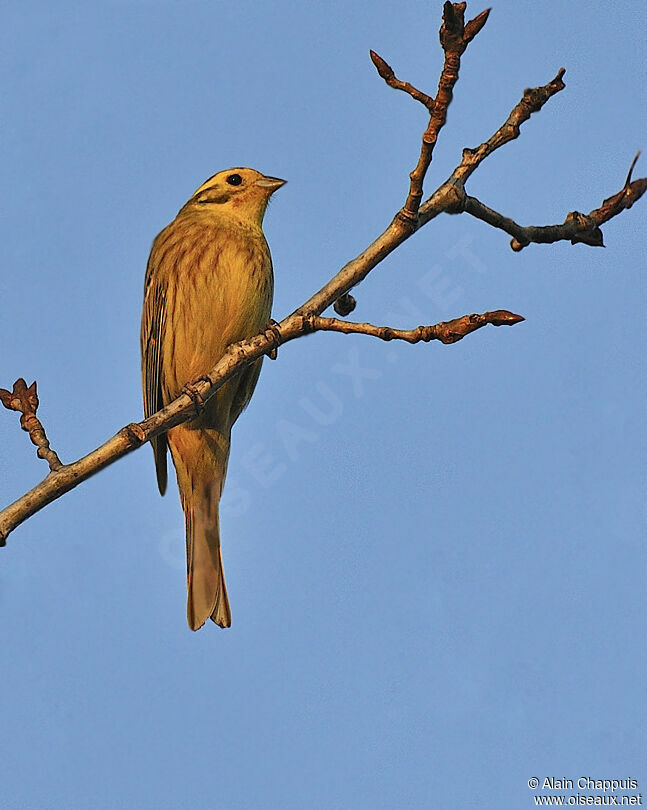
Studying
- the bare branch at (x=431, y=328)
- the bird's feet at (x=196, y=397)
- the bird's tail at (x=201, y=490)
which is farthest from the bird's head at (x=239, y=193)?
the bare branch at (x=431, y=328)

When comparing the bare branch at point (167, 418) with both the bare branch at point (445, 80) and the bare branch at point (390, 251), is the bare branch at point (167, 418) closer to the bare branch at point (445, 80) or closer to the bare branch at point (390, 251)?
the bare branch at point (390, 251)

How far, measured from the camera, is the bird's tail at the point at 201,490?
7121 millimetres

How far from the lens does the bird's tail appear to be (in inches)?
280

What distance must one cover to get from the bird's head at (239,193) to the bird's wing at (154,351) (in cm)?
70

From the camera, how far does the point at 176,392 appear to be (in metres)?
7.21

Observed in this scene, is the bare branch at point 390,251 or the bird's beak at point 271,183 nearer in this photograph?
the bare branch at point 390,251

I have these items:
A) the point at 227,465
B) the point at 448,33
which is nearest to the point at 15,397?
the point at 227,465

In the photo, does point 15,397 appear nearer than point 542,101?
No

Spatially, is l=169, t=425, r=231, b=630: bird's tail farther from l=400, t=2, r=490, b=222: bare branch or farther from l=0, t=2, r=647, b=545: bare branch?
l=400, t=2, r=490, b=222: bare branch

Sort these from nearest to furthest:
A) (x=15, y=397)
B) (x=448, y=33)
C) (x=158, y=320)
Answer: (x=448, y=33) → (x=15, y=397) → (x=158, y=320)

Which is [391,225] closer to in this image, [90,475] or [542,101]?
[542,101]

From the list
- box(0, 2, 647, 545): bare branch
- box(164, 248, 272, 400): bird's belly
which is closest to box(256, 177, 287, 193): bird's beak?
box(164, 248, 272, 400): bird's belly

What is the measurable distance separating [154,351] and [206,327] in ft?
1.95

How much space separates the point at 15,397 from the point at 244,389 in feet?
7.32
